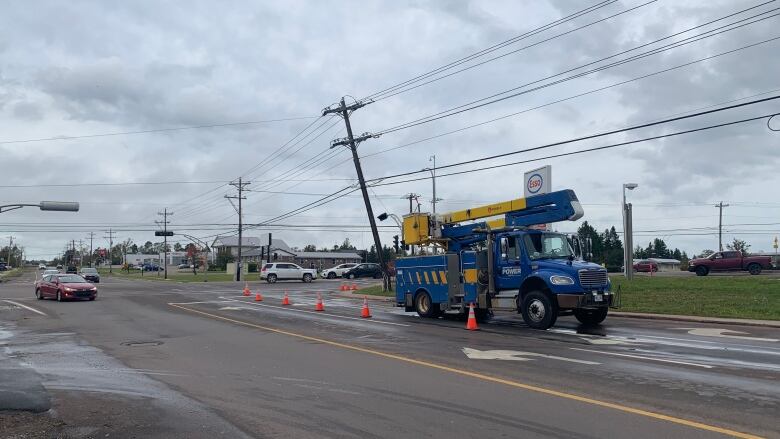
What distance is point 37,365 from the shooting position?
430 inches

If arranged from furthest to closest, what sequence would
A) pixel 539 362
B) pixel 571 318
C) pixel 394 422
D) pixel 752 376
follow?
pixel 571 318
pixel 539 362
pixel 752 376
pixel 394 422

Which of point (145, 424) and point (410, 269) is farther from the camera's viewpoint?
point (410, 269)

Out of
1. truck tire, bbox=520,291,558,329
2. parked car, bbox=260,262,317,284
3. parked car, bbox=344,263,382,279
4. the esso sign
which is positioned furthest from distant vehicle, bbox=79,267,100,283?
truck tire, bbox=520,291,558,329

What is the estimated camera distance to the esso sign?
29469 mm

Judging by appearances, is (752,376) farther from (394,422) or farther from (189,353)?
(189,353)

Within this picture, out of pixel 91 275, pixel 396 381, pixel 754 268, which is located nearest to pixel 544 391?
pixel 396 381

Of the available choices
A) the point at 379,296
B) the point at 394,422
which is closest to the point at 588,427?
the point at 394,422

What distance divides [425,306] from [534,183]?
39.5 ft

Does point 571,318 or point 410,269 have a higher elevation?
point 410,269

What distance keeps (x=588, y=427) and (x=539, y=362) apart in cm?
424

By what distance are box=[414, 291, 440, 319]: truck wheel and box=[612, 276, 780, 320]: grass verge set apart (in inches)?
233

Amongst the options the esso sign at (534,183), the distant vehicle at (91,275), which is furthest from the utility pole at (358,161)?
the distant vehicle at (91,275)

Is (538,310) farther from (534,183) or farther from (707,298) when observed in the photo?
(534,183)

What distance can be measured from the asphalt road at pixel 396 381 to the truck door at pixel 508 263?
158cm
